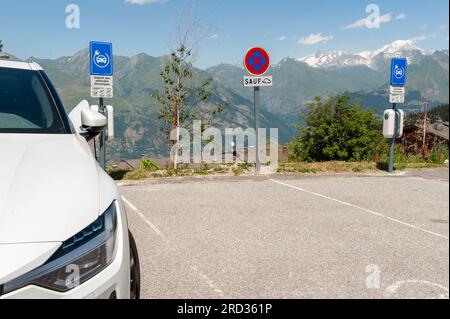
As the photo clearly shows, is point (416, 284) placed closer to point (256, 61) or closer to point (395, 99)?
point (256, 61)

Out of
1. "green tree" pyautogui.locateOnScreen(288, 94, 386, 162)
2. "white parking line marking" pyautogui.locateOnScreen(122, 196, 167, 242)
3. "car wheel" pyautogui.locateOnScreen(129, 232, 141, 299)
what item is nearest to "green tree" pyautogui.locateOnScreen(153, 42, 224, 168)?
"white parking line marking" pyautogui.locateOnScreen(122, 196, 167, 242)

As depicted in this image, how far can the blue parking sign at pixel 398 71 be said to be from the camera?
9.38 meters

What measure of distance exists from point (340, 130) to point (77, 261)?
15.5 metres

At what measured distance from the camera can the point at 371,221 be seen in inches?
210

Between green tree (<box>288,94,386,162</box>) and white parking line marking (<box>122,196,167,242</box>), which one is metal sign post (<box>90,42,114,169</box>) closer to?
white parking line marking (<box>122,196,167,242</box>)

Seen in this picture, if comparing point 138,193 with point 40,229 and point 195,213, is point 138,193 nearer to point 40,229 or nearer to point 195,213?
point 195,213

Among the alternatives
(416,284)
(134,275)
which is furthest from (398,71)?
(134,275)

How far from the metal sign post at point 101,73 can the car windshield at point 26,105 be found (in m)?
4.78

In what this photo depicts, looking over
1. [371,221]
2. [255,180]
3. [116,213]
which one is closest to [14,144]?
[116,213]

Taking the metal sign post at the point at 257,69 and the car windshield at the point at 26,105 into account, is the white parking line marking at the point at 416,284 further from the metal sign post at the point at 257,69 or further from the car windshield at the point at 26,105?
the metal sign post at the point at 257,69

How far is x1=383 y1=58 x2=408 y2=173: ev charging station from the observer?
Result: 30.9 ft

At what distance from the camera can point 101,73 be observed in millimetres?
8086

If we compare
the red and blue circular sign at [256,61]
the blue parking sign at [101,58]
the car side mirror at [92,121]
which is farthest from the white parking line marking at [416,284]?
the blue parking sign at [101,58]
